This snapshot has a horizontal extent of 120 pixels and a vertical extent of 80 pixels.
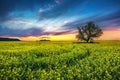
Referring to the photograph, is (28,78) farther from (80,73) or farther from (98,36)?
(98,36)

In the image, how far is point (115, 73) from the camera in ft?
35.3

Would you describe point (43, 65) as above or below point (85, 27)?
below

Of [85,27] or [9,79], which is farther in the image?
[85,27]

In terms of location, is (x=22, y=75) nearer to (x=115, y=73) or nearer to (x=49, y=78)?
(x=49, y=78)

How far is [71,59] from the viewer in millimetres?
16453

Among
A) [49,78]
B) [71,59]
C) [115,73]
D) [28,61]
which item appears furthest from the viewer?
[71,59]

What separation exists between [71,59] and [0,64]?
16.3 feet

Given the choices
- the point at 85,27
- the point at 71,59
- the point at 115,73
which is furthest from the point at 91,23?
the point at 115,73

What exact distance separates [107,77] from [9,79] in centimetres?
428

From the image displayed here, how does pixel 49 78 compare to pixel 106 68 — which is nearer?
pixel 49 78

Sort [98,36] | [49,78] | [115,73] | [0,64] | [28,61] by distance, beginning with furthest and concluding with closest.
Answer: [98,36]
[28,61]
[0,64]
[115,73]
[49,78]

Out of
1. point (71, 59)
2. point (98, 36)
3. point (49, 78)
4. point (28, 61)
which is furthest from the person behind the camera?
point (98, 36)

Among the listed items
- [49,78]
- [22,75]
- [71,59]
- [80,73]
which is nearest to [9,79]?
[22,75]

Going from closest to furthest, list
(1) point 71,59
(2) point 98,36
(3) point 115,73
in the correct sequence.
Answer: (3) point 115,73 < (1) point 71,59 < (2) point 98,36
